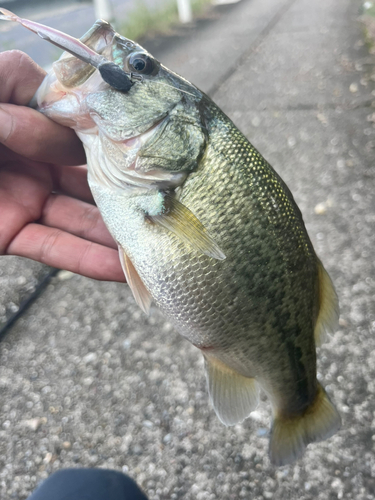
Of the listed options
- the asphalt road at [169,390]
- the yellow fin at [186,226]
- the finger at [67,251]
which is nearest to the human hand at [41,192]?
the finger at [67,251]

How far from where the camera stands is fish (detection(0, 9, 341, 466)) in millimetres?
1213

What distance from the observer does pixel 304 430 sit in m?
1.47

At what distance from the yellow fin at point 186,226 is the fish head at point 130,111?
0.09m

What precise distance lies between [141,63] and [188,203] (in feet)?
1.55

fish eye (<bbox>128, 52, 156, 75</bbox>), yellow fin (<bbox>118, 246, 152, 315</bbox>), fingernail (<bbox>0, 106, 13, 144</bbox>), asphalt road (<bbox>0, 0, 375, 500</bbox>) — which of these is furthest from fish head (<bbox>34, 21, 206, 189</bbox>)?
asphalt road (<bbox>0, 0, 375, 500</bbox>)

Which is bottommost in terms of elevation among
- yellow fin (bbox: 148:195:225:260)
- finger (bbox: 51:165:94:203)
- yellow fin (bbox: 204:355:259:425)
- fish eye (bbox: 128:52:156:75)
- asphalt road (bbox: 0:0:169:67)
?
asphalt road (bbox: 0:0:169:67)

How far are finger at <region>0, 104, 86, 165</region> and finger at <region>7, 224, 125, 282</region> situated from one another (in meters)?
0.34

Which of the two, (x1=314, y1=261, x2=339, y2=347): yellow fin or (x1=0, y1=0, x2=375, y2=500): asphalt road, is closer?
(x1=314, y1=261, x2=339, y2=347): yellow fin

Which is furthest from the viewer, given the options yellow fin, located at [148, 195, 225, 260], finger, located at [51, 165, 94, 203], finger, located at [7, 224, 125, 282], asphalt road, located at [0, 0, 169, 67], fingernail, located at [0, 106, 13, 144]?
asphalt road, located at [0, 0, 169, 67]

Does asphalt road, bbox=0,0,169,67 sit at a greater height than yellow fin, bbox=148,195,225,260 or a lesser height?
lesser

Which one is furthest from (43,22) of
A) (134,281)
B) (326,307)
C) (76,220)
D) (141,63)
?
(326,307)

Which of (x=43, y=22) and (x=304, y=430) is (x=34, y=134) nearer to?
(x=304, y=430)

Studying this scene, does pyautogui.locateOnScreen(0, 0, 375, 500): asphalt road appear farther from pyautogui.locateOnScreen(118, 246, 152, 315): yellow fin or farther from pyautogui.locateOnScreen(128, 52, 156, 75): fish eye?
pyautogui.locateOnScreen(128, 52, 156, 75): fish eye

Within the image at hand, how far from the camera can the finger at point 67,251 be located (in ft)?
5.35
